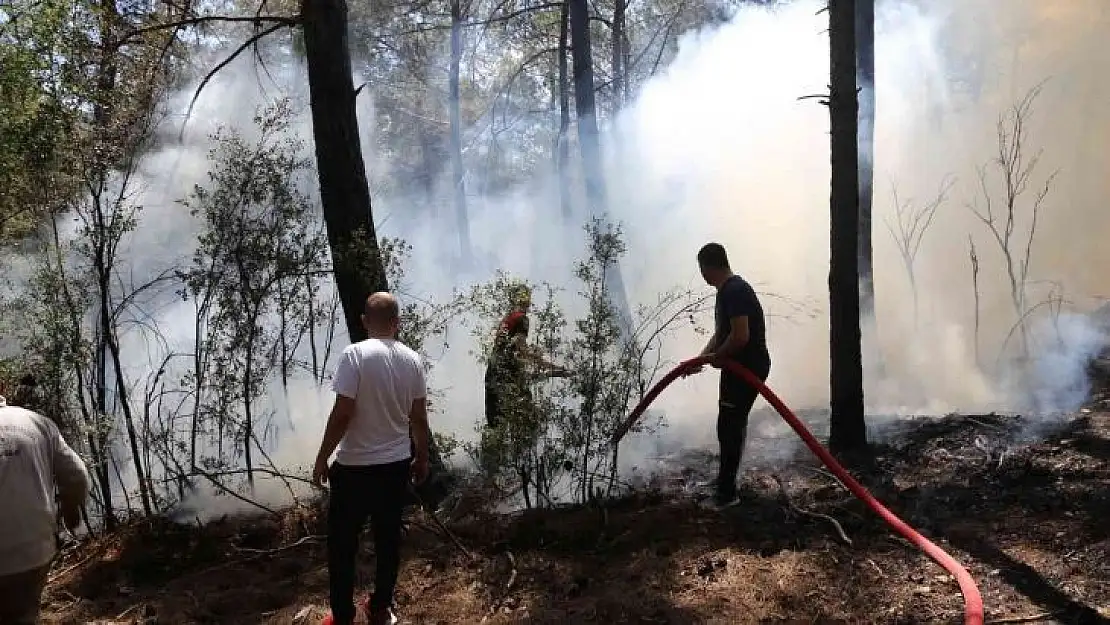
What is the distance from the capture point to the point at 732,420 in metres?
5.33

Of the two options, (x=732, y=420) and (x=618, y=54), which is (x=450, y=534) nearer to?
(x=732, y=420)

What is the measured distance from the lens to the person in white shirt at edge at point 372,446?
12.1 feet

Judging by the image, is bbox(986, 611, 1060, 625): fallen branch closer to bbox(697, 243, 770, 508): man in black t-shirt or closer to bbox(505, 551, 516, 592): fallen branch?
bbox(697, 243, 770, 508): man in black t-shirt

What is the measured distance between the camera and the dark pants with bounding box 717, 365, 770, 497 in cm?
530

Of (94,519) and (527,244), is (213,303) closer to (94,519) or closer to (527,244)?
(94,519)

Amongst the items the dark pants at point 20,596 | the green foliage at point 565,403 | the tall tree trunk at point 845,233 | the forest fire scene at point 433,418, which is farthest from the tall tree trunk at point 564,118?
the dark pants at point 20,596

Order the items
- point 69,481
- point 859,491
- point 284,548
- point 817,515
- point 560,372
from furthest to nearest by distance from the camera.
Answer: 1. point 284,548
2. point 560,372
3. point 817,515
4. point 859,491
5. point 69,481

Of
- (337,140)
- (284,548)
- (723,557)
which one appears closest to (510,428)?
(723,557)

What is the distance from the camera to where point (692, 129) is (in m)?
16.1

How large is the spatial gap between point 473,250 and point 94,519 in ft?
55.2

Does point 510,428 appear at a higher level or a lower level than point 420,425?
A: lower

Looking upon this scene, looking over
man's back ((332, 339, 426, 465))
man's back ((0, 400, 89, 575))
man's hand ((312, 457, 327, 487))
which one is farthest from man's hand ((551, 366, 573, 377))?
man's back ((0, 400, 89, 575))

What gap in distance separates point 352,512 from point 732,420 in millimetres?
2691

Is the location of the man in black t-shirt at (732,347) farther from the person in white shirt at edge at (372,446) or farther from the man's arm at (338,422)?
the man's arm at (338,422)
